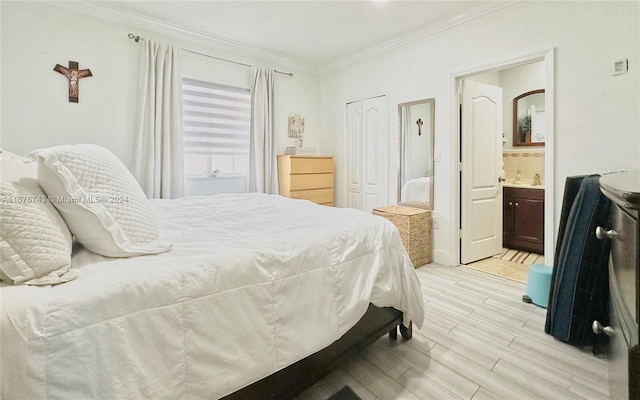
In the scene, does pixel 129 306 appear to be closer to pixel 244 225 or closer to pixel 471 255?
pixel 244 225

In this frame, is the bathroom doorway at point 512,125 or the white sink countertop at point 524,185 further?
the white sink countertop at point 524,185

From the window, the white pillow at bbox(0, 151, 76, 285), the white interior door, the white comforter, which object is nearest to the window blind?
the window

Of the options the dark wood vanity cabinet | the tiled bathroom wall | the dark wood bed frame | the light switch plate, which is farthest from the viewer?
the tiled bathroom wall

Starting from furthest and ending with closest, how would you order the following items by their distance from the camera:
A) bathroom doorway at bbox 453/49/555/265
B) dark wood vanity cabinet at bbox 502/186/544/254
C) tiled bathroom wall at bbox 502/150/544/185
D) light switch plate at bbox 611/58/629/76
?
tiled bathroom wall at bbox 502/150/544/185, dark wood vanity cabinet at bbox 502/186/544/254, bathroom doorway at bbox 453/49/555/265, light switch plate at bbox 611/58/629/76

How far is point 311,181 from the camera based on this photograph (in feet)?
14.0

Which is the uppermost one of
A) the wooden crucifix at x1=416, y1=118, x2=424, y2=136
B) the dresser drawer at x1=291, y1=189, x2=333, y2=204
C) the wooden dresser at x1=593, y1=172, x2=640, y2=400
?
the wooden crucifix at x1=416, y1=118, x2=424, y2=136

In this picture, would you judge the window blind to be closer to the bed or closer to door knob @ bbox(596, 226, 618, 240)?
the bed

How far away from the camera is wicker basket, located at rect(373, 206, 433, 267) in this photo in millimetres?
3232

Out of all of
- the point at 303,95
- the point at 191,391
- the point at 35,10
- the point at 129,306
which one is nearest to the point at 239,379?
the point at 191,391

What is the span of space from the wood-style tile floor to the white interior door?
124cm

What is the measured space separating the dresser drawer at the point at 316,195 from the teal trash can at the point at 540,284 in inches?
105

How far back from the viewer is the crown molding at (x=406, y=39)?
292 centimetres

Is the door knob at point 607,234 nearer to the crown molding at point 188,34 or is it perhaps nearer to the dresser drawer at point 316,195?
the dresser drawer at point 316,195

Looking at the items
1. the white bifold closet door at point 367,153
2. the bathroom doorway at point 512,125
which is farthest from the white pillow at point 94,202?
the white bifold closet door at point 367,153
